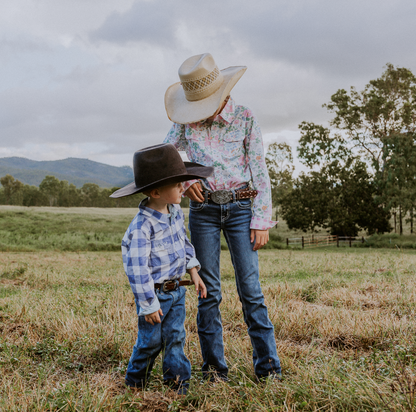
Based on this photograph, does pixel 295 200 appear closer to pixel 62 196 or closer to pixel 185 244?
pixel 185 244

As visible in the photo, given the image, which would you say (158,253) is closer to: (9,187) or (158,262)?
(158,262)

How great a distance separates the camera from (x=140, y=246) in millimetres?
2504

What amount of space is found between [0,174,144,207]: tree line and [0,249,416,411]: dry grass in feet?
217

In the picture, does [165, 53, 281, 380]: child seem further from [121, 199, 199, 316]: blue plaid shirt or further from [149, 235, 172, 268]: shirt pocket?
[149, 235, 172, 268]: shirt pocket

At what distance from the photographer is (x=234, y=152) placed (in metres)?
3.00

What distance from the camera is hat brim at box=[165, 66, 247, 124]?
113 inches

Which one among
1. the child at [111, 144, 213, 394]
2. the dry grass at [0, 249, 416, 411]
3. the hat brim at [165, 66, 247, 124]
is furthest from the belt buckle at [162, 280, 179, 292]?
the hat brim at [165, 66, 247, 124]

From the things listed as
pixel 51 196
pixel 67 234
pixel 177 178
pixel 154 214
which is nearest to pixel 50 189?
pixel 51 196

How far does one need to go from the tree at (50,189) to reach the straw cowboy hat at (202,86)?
72.8m

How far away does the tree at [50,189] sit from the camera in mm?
70787

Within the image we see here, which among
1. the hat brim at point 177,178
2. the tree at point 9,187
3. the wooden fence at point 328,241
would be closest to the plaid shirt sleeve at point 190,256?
the hat brim at point 177,178

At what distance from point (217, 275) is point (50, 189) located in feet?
244

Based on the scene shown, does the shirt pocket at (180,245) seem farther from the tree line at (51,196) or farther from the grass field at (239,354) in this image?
the tree line at (51,196)

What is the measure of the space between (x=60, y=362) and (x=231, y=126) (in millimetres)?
2376
